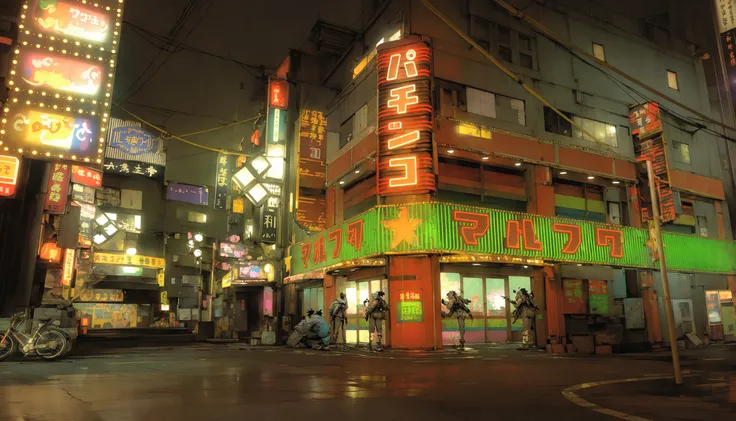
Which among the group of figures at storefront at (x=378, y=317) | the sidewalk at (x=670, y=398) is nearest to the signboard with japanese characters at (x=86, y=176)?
the group of figures at storefront at (x=378, y=317)

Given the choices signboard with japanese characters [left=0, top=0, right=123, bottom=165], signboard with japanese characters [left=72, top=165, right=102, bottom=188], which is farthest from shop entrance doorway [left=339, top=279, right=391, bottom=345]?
signboard with japanese characters [left=72, top=165, right=102, bottom=188]

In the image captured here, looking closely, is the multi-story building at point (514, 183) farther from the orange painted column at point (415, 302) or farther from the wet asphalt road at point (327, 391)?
the wet asphalt road at point (327, 391)

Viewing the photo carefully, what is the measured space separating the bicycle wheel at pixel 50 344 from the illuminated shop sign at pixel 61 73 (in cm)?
784

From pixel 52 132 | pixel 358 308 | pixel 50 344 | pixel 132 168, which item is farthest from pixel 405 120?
pixel 132 168

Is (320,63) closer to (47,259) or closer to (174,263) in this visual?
(47,259)

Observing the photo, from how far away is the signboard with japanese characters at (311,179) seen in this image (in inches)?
1044

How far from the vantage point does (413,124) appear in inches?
752

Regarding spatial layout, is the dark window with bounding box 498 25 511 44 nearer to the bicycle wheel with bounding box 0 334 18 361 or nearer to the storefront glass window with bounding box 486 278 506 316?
the storefront glass window with bounding box 486 278 506 316

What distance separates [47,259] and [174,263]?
3622 centimetres

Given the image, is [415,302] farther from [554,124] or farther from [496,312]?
[554,124]

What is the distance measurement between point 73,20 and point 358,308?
52.9ft

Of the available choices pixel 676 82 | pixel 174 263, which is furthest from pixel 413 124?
pixel 174 263

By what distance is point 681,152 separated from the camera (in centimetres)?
2748

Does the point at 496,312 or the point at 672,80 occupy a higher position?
the point at 672,80
